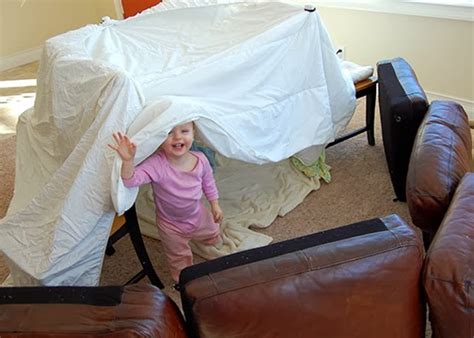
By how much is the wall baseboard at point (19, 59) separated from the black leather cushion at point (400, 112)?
124 inches

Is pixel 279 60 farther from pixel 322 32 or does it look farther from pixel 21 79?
pixel 21 79

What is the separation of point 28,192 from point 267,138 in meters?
0.94

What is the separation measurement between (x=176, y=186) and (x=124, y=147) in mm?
249

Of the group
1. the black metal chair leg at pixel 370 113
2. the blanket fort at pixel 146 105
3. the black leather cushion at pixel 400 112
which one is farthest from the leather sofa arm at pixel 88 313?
the black metal chair leg at pixel 370 113

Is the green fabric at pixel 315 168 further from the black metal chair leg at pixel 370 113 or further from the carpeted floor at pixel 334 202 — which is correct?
the black metal chair leg at pixel 370 113

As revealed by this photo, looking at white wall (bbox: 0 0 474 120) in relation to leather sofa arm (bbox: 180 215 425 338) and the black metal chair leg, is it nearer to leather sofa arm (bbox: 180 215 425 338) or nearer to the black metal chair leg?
A: the black metal chair leg

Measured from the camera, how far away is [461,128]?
5.80ft

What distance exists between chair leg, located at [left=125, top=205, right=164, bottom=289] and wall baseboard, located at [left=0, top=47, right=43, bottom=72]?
10.0ft

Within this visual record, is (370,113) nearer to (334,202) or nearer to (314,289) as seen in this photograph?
(334,202)

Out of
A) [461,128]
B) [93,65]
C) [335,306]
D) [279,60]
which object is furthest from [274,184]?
[335,306]

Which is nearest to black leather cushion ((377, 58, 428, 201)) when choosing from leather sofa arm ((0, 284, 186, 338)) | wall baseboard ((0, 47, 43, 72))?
leather sofa arm ((0, 284, 186, 338))

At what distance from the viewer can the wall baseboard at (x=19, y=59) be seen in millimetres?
4281

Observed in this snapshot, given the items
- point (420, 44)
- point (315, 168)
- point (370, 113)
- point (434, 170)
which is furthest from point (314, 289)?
point (420, 44)

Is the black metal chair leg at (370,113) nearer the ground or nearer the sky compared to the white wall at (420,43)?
nearer the ground
